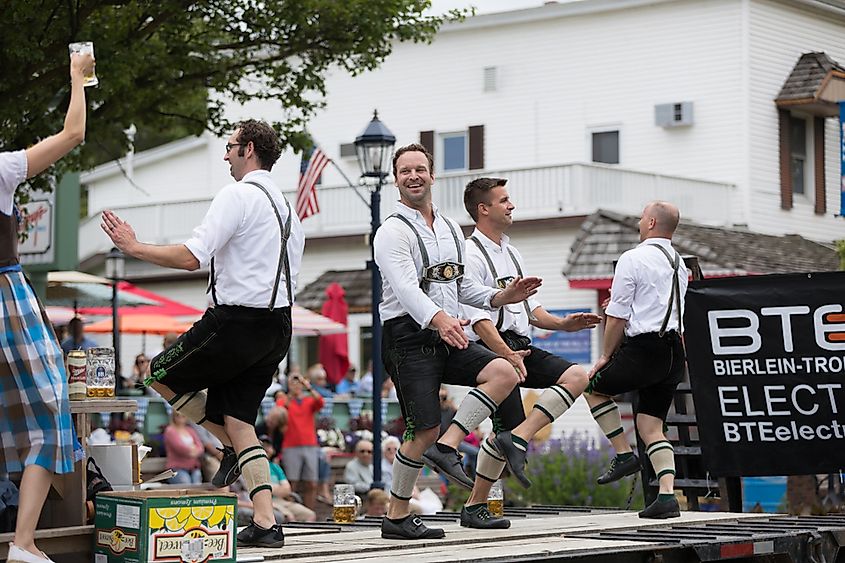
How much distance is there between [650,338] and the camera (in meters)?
9.29

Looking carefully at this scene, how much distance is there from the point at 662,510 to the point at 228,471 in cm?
282

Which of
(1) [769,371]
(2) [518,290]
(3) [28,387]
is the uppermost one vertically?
(2) [518,290]

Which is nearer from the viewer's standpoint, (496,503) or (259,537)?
(259,537)

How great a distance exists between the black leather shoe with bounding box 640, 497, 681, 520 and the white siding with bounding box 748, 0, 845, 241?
23121mm

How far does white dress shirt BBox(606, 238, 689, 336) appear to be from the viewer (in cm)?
927

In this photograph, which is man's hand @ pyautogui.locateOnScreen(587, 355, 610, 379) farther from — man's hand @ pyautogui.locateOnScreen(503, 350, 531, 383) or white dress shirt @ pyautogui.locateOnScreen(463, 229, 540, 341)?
man's hand @ pyautogui.locateOnScreen(503, 350, 531, 383)

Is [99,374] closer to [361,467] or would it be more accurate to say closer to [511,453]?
[511,453]

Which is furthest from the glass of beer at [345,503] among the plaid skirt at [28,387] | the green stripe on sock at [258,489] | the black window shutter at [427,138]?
the black window shutter at [427,138]

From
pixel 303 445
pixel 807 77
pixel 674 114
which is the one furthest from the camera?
pixel 807 77

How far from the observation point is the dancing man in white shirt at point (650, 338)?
366 inches

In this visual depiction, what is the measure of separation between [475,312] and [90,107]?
7.57 metres

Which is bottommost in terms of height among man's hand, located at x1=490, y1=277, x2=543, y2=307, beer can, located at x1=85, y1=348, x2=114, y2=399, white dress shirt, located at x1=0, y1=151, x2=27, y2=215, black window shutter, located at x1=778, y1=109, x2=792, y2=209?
beer can, located at x1=85, y1=348, x2=114, y2=399

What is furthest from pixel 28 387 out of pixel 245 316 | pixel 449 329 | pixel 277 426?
pixel 277 426

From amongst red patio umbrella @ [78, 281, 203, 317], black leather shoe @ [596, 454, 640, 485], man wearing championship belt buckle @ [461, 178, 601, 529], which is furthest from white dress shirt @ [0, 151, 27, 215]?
red patio umbrella @ [78, 281, 203, 317]
